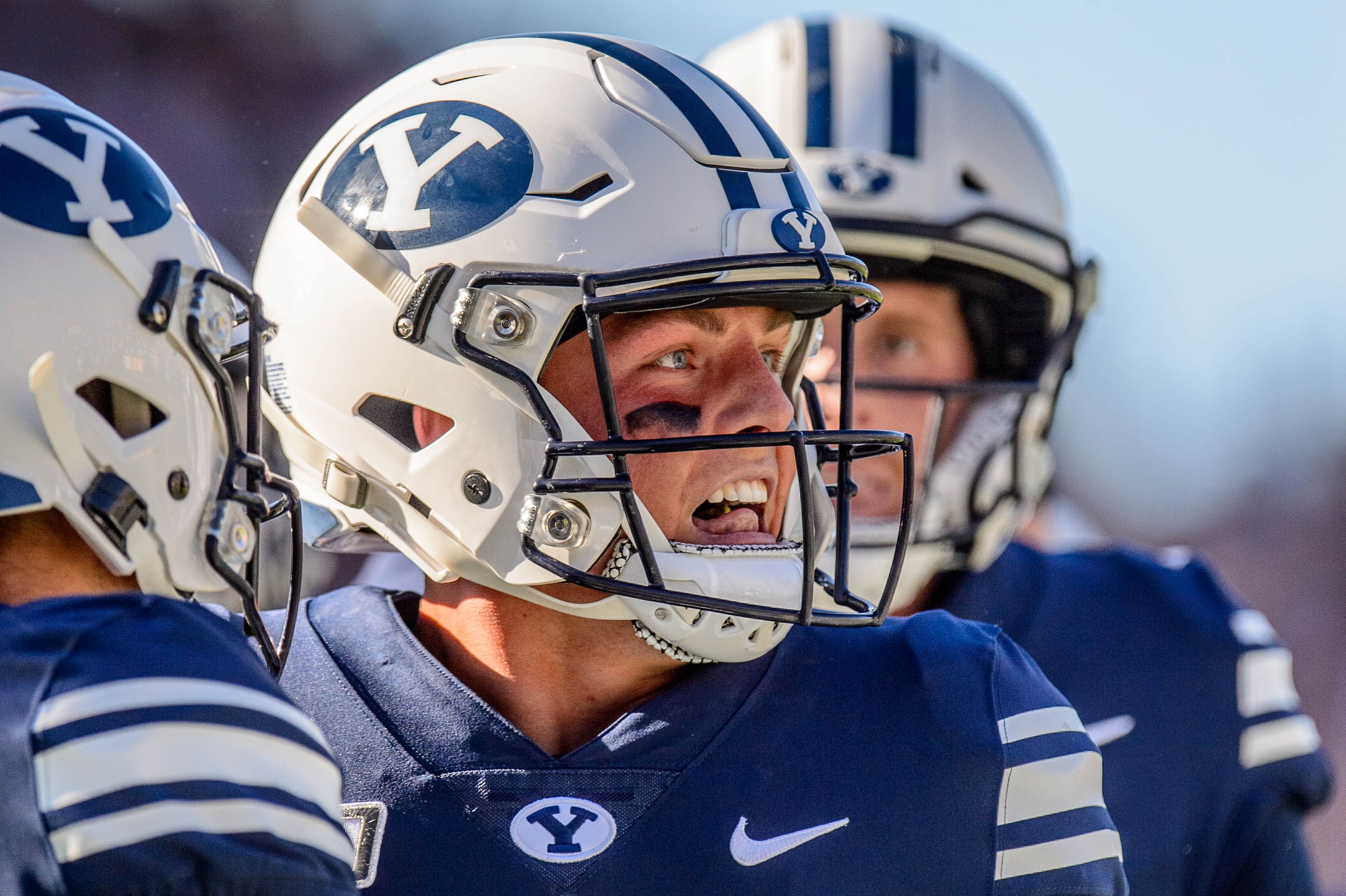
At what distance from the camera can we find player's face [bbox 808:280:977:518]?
3219 millimetres

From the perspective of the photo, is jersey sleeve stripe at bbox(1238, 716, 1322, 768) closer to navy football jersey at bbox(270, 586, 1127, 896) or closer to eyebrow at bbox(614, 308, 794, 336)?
navy football jersey at bbox(270, 586, 1127, 896)

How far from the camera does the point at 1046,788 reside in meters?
1.81

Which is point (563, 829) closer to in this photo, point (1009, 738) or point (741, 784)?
point (741, 784)

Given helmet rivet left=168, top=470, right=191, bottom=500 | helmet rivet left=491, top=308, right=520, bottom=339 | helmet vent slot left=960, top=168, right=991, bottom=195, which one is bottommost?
helmet rivet left=168, top=470, right=191, bottom=500

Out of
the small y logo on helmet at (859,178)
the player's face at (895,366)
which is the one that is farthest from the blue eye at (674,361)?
the small y logo on helmet at (859,178)

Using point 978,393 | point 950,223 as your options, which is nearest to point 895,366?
point 978,393

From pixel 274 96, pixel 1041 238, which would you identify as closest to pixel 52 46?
pixel 274 96

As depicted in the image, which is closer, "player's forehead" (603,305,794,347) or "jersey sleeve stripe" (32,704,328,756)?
"jersey sleeve stripe" (32,704,328,756)

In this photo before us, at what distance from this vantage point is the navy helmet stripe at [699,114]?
188cm

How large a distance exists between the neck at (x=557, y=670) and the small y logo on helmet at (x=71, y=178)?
0.70m

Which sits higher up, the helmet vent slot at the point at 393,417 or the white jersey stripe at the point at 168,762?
the helmet vent slot at the point at 393,417

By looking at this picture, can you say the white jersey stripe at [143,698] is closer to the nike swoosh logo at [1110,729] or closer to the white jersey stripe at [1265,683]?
the nike swoosh logo at [1110,729]

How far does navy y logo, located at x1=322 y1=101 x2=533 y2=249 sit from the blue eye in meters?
0.27

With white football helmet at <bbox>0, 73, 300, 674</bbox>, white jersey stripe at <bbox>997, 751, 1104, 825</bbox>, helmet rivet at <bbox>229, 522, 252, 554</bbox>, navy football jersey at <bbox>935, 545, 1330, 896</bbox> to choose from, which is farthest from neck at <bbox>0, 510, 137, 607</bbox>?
navy football jersey at <bbox>935, 545, 1330, 896</bbox>
